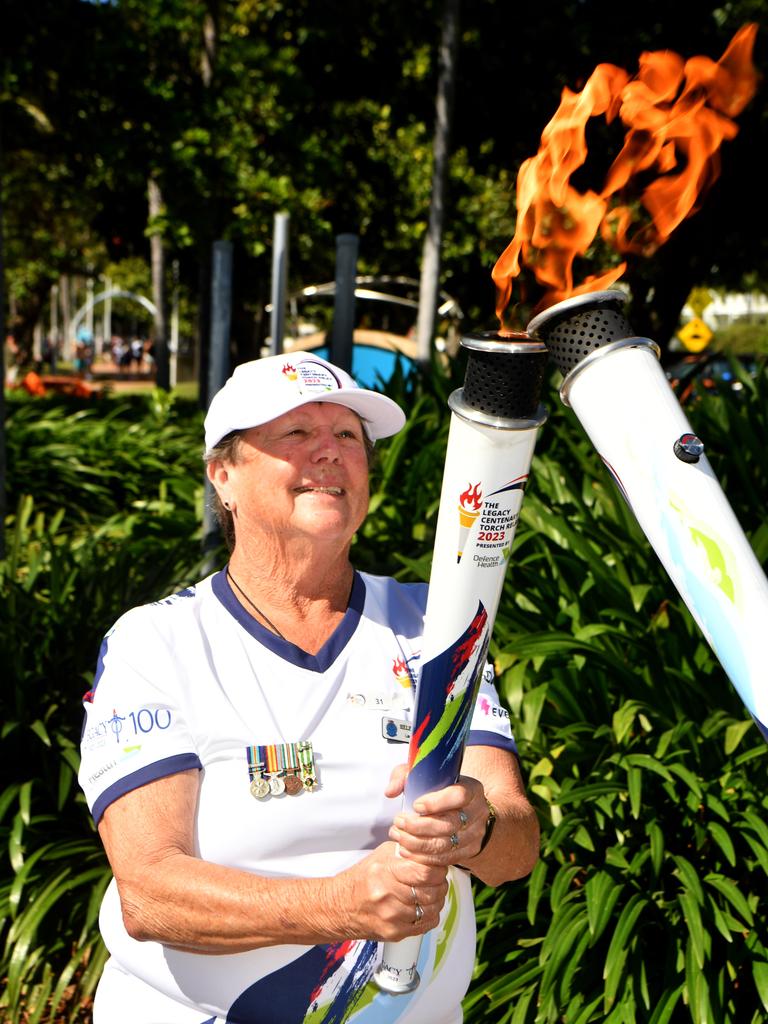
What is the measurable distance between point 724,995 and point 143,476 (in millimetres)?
7027

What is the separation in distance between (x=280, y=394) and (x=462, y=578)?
69 cm

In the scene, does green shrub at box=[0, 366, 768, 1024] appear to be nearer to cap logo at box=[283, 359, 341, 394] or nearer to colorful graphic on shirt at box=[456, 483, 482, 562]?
cap logo at box=[283, 359, 341, 394]

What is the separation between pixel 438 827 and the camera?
168 centimetres

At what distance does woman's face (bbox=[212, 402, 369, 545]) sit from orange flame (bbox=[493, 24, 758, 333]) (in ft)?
1.87

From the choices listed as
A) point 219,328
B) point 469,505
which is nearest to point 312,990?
point 469,505

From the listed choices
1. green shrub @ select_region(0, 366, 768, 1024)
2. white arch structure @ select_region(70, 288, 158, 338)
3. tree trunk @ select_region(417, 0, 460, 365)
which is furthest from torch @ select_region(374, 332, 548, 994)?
white arch structure @ select_region(70, 288, 158, 338)

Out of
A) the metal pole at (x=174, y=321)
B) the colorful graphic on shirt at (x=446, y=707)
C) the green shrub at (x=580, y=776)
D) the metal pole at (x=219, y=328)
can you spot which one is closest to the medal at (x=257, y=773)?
the colorful graphic on shirt at (x=446, y=707)

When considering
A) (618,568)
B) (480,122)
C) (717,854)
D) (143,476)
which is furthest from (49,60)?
(717,854)

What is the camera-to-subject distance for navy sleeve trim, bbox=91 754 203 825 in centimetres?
187

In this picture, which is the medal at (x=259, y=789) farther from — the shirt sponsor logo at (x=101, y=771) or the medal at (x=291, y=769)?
the shirt sponsor logo at (x=101, y=771)

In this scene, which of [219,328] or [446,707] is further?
[219,328]

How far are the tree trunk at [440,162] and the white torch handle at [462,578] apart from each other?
34.2 feet

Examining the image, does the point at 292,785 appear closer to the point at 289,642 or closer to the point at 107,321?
the point at 289,642

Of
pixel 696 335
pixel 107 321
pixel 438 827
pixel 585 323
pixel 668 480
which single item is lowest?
pixel 107 321
